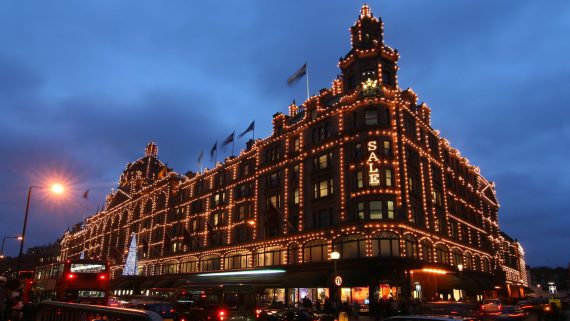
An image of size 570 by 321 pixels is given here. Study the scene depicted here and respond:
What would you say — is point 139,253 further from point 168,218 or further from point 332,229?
point 332,229

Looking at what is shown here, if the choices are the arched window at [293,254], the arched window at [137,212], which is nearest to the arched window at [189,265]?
the arched window at [293,254]

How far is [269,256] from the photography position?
186 ft

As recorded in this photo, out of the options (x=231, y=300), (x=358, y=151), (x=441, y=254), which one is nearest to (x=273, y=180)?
(x=358, y=151)

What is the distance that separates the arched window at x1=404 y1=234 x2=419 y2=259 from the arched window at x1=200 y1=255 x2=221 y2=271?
30.9 m

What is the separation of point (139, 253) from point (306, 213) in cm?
5304

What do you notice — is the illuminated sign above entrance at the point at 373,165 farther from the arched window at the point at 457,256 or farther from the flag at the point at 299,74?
the arched window at the point at 457,256

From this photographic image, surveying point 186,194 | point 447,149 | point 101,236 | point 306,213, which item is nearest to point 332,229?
point 306,213

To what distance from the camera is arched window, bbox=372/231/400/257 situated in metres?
44.0

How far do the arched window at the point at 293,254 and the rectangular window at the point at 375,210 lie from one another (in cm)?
1141

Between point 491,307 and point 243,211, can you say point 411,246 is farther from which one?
point 243,211

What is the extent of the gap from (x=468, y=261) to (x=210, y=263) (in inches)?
1458

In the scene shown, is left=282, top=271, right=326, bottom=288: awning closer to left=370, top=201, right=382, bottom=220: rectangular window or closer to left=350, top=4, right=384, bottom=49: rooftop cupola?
left=370, top=201, right=382, bottom=220: rectangular window

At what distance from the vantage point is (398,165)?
46.4 meters

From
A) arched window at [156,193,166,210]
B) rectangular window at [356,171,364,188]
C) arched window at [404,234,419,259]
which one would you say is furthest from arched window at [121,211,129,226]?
arched window at [404,234,419,259]
